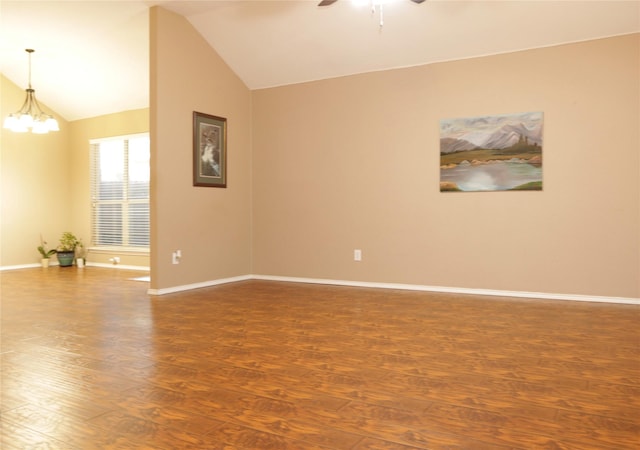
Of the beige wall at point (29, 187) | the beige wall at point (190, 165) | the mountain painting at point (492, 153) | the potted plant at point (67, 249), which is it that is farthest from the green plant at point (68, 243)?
the mountain painting at point (492, 153)

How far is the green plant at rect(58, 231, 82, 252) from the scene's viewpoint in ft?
25.7

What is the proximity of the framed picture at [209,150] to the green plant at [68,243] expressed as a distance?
3610mm

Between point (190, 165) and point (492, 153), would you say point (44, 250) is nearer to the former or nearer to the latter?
point (190, 165)

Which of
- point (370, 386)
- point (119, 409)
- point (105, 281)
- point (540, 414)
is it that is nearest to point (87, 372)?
point (119, 409)

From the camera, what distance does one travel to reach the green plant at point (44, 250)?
7.69m

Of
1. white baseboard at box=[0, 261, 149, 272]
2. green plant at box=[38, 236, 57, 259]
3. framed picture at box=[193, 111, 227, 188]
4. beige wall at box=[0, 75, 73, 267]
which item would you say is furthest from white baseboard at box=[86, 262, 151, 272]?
framed picture at box=[193, 111, 227, 188]

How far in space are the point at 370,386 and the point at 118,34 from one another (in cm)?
524

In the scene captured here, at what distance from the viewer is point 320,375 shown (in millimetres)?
2484

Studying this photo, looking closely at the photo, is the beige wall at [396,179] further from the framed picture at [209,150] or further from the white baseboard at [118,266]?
the white baseboard at [118,266]

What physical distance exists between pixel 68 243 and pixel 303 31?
5.37 metres

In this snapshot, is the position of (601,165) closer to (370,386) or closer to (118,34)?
(370,386)

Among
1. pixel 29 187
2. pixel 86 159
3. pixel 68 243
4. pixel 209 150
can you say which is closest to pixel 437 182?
pixel 209 150

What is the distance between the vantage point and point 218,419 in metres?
1.93

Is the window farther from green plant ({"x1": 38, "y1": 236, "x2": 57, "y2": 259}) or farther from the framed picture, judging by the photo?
the framed picture
